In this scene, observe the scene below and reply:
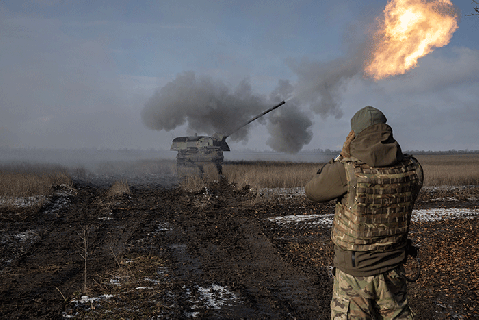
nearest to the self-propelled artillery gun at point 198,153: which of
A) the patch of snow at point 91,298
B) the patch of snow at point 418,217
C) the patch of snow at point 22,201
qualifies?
the patch of snow at point 22,201

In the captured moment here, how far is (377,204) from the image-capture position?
7.43ft

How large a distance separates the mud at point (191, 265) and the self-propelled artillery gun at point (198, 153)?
1142 centimetres

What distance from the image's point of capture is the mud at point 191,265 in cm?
395

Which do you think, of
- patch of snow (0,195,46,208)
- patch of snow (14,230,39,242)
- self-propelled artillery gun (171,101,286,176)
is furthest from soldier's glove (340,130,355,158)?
self-propelled artillery gun (171,101,286,176)

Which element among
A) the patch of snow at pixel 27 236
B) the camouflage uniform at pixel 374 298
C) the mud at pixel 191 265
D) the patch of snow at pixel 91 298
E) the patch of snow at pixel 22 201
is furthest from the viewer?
the patch of snow at pixel 22 201

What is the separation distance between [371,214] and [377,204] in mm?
88

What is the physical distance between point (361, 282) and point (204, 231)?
647 cm

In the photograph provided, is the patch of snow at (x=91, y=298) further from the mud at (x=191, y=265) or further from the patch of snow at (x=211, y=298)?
the patch of snow at (x=211, y=298)

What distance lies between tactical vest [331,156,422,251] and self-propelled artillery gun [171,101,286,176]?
19.6 m

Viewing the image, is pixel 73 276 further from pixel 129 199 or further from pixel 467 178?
pixel 467 178

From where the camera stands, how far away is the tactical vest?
2223 mm

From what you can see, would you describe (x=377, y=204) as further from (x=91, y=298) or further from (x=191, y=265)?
(x=191, y=265)

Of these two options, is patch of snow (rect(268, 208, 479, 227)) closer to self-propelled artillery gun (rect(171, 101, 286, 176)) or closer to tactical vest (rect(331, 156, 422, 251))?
tactical vest (rect(331, 156, 422, 251))

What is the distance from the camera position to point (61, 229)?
8.47 metres
